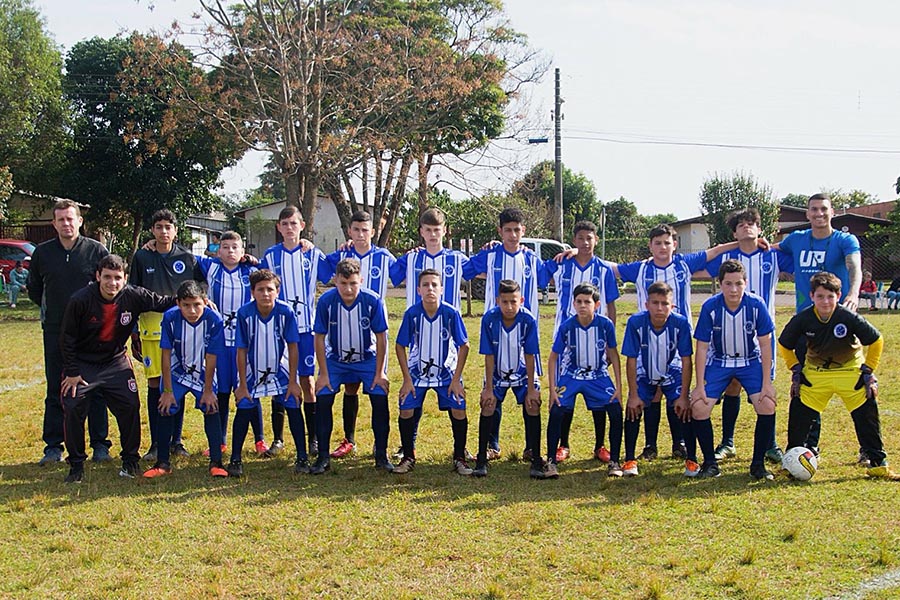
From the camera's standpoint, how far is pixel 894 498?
5398mm

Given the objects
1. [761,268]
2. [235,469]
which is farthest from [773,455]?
[235,469]

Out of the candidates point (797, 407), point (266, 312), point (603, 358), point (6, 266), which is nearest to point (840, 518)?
point (797, 407)

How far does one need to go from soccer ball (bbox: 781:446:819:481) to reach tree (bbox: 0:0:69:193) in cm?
2648

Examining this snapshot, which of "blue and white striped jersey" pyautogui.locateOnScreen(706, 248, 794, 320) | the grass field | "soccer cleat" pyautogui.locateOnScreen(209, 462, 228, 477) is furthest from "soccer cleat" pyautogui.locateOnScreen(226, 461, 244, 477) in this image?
"blue and white striped jersey" pyautogui.locateOnScreen(706, 248, 794, 320)

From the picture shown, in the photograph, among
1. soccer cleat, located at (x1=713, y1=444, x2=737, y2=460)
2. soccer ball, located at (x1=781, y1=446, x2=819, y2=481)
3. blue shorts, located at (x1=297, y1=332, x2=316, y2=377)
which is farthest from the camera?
blue shorts, located at (x1=297, y1=332, x2=316, y2=377)

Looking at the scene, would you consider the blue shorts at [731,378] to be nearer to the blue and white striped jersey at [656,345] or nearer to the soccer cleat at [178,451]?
the blue and white striped jersey at [656,345]

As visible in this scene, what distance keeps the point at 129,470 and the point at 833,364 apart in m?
5.33

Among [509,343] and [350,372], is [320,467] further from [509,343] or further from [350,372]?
[509,343]

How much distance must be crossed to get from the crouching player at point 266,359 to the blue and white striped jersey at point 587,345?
2.04 meters

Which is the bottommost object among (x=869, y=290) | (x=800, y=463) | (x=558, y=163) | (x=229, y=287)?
(x=800, y=463)

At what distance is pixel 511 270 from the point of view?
719 centimetres

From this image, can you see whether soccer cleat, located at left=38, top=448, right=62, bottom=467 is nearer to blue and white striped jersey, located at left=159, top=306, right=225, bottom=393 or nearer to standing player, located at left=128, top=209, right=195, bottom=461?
standing player, located at left=128, top=209, right=195, bottom=461

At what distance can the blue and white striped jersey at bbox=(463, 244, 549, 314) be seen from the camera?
23.6 ft

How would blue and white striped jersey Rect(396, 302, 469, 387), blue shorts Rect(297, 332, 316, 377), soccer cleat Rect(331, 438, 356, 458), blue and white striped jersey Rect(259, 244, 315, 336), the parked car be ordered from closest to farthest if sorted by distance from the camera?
blue and white striped jersey Rect(396, 302, 469, 387) < blue shorts Rect(297, 332, 316, 377) < soccer cleat Rect(331, 438, 356, 458) < blue and white striped jersey Rect(259, 244, 315, 336) < the parked car
